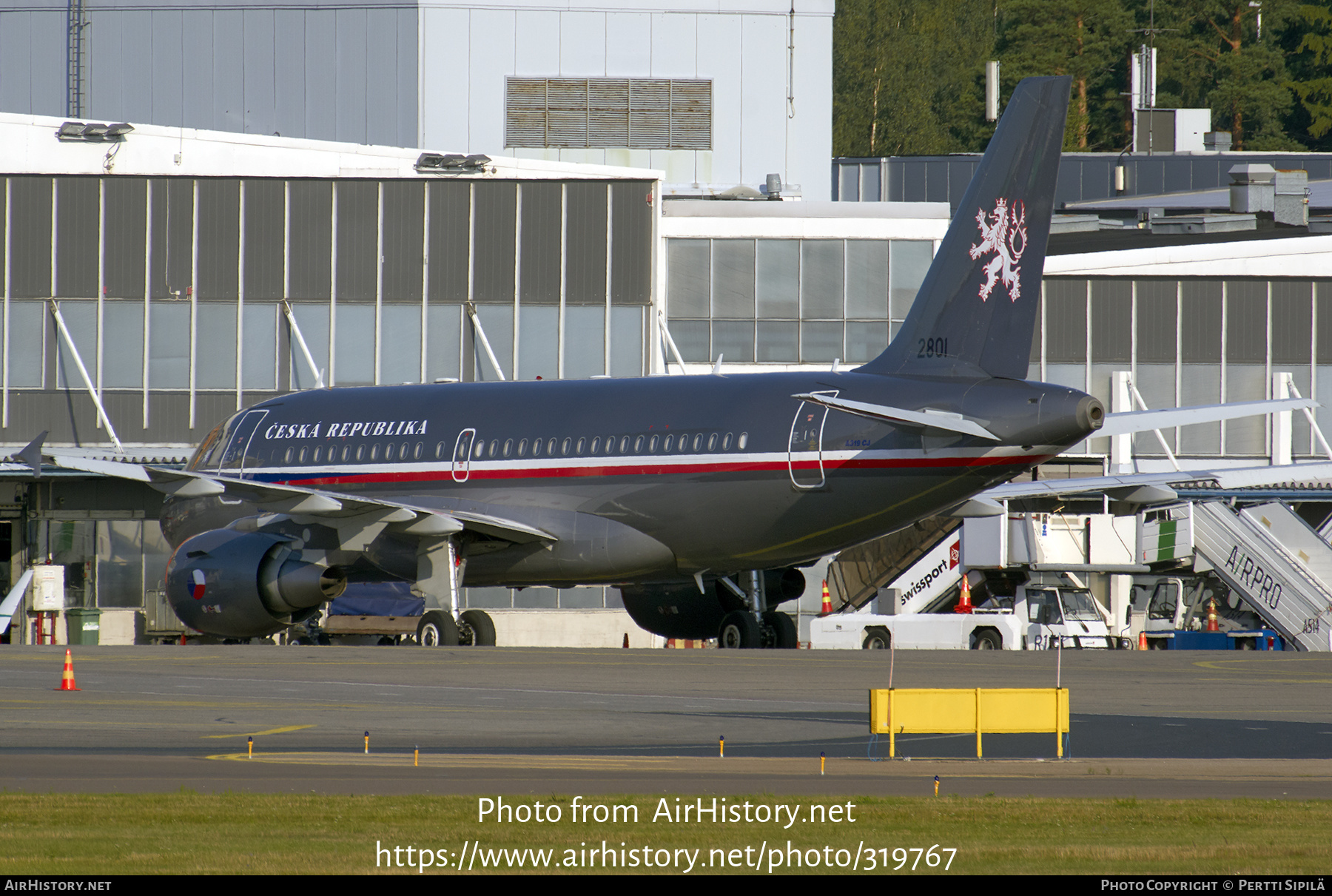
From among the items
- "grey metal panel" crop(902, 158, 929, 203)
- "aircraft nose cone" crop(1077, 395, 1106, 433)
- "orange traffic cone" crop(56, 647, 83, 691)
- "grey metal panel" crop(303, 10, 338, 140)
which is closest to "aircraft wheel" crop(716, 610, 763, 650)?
"aircraft nose cone" crop(1077, 395, 1106, 433)

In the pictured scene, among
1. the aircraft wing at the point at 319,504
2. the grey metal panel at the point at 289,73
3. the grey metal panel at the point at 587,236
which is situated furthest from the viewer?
the grey metal panel at the point at 289,73

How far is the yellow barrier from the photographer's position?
14742 mm

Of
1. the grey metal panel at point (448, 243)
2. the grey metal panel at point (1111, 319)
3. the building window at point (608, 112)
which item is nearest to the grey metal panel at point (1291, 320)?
the grey metal panel at point (1111, 319)

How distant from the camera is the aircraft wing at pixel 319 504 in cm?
2655

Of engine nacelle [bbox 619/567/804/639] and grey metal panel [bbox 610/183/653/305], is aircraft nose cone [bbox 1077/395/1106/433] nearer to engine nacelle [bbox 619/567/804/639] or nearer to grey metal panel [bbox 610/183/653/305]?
A: engine nacelle [bbox 619/567/804/639]

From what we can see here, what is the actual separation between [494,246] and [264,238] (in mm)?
5576

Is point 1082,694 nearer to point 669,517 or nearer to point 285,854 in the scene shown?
point 669,517

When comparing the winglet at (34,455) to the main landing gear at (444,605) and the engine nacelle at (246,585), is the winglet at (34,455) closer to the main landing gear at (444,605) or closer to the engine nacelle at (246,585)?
the engine nacelle at (246,585)

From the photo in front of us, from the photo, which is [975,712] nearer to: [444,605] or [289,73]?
[444,605]

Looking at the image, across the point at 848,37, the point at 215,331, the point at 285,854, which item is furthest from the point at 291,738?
the point at 848,37

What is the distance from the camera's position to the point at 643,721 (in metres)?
16.6

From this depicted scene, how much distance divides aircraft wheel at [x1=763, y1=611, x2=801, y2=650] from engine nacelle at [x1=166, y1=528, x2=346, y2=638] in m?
6.63

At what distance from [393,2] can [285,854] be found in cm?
4576

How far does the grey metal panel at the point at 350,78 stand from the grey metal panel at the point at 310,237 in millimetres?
8423
